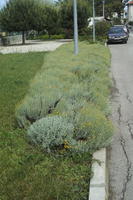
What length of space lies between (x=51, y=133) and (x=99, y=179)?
1.12 meters

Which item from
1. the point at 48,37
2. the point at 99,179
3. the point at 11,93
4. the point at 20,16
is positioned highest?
the point at 99,179

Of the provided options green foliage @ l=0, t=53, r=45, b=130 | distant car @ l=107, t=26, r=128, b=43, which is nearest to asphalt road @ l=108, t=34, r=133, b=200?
green foliage @ l=0, t=53, r=45, b=130

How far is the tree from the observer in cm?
4116

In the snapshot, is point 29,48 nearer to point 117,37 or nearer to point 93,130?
point 117,37

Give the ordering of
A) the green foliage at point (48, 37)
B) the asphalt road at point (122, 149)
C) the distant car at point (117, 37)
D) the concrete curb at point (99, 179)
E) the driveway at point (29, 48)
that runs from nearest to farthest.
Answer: the concrete curb at point (99, 179), the asphalt road at point (122, 149), the driveway at point (29, 48), the distant car at point (117, 37), the green foliage at point (48, 37)

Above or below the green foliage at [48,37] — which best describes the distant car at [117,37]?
above

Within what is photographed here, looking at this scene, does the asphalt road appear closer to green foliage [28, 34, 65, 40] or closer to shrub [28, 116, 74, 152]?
shrub [28, 116, 74, 152]

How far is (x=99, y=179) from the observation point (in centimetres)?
429

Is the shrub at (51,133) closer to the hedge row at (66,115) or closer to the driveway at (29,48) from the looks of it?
the hedge row at (66,115)

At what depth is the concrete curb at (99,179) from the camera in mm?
3963

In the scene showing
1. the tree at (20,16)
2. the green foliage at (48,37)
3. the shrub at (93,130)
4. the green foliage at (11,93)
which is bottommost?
the green foliage at (48,37)

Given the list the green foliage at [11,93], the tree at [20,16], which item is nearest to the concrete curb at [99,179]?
the green foliage at [11,93]

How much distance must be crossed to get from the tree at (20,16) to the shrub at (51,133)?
37120mm

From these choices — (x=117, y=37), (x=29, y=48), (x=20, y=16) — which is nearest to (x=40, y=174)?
(x=29, y=48)
